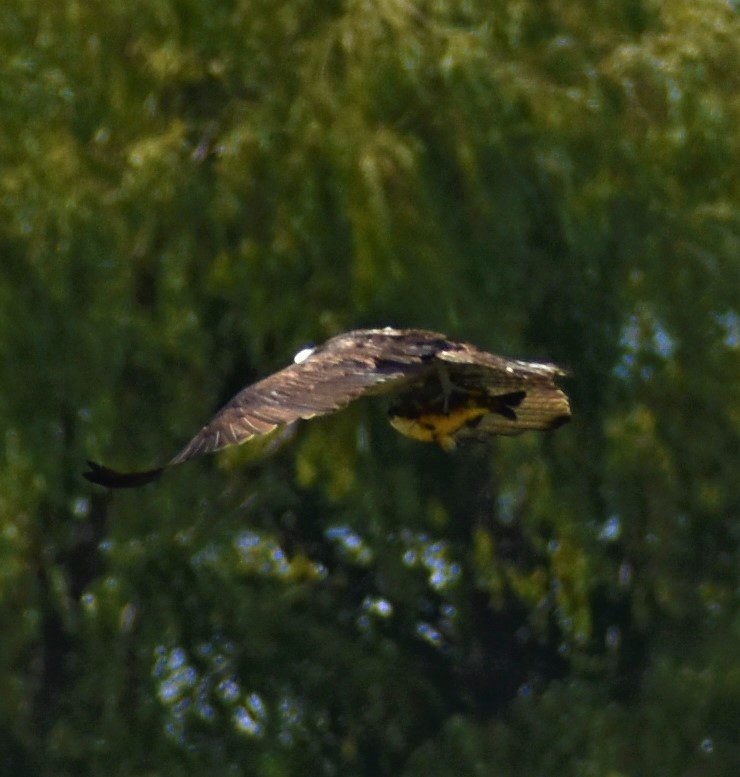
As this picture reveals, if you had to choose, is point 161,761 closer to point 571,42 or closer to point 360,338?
point 571,42

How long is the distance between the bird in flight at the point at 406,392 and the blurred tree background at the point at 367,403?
2678 mm

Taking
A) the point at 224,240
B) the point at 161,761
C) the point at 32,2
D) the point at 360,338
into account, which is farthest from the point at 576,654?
the point at 360,338

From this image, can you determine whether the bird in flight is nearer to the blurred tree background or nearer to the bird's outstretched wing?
the bird's outstretched wing

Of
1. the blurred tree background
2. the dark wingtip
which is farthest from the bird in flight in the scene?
the blurred tree background

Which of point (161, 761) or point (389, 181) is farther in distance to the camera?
point (161, 761)

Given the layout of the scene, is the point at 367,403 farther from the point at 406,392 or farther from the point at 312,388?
the point at 312,388

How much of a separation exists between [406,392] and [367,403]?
10.0ft

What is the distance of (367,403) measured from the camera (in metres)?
10.4

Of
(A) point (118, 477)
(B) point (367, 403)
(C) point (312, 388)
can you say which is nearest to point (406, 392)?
(C) point (312, 388)

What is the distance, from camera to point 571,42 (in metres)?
10.8

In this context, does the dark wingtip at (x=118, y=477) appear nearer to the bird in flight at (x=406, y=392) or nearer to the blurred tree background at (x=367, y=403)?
the bird in flight at (x=406, y=392)

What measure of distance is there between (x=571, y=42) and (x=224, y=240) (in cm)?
180

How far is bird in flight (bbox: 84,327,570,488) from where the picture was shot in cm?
628

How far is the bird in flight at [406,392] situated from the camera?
247 inches
